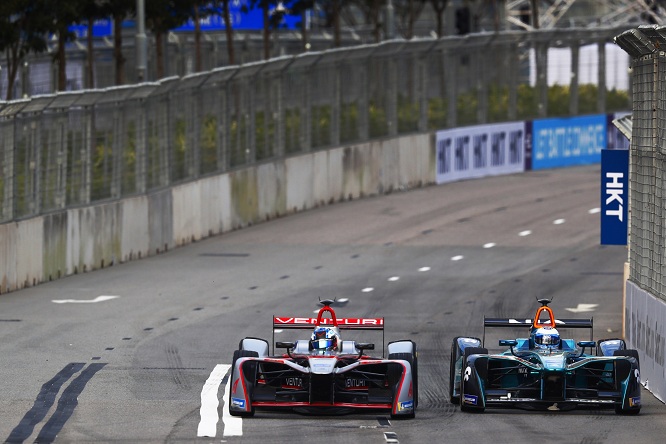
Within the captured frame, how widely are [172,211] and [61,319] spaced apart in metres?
9.33

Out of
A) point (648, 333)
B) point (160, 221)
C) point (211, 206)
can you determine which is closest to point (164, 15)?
point (211, 206)

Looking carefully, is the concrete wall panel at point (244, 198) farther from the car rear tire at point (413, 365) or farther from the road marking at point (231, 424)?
the car rear tire at point (413, 365)

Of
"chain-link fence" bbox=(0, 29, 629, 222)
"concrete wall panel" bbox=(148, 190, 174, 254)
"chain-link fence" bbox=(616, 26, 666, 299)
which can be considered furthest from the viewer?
"concrete wall panel" bbox=(148, 190, 174, 254)

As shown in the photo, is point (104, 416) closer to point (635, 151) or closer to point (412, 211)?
point (635, 151)

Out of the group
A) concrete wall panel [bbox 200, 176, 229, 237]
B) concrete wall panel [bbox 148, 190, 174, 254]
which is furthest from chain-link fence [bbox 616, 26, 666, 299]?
concrete wall panel [bbox 200, 176, 229, 237]

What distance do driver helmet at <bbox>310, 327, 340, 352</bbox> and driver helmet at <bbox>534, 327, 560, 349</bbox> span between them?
2.32 meters

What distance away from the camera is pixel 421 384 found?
65.7ft

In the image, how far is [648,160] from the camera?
2039cm

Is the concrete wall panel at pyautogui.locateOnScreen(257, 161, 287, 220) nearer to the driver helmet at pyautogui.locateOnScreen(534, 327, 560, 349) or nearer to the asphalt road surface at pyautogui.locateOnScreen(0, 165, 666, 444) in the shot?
the asphalt road surface at pyautogui.locateOnScreen(0, 165, 666, 444)

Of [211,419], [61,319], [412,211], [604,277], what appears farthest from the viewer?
[412,211]

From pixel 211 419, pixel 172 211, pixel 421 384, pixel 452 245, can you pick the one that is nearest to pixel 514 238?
pixel 452 245

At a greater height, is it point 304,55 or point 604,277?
point 304,55

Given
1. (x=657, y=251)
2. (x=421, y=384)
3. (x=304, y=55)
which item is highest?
(x=304, y=55)

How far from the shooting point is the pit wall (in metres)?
29.7
